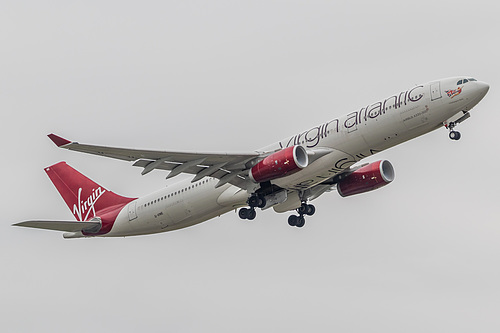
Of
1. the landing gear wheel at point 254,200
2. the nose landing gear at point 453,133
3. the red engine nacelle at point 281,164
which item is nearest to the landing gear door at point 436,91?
the nose landing gear at point 453,133

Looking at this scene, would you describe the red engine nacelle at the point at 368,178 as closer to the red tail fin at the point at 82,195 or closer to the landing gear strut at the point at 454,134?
the landing gear strut at the point at 454,134

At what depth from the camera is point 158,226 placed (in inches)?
2099

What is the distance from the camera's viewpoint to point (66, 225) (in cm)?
5362

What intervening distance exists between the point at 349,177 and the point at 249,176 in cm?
752

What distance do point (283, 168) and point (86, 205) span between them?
1648 cm

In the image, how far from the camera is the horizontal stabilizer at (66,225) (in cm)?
5040

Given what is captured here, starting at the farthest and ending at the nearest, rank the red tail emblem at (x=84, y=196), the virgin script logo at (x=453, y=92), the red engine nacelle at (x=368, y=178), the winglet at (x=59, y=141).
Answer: the red tail emblem at (x=84, y=196)
the red engine nacelle at (x=368, y=178)
the virgin script logo at (x=453, y=92)
the winglet at (x=59, y=141)

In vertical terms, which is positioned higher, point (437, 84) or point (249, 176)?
point (437, 84)

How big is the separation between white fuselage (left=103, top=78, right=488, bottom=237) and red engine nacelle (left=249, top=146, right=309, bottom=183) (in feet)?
4.84

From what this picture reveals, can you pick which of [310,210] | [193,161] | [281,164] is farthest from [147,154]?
[310,210]

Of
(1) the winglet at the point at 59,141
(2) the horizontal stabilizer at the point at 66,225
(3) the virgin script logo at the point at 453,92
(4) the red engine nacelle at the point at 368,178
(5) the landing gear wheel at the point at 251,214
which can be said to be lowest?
(2) the horizontal stabilizer at the point at 66,225

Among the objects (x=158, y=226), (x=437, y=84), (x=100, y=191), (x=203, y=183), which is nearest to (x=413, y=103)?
(x=437, y=84)

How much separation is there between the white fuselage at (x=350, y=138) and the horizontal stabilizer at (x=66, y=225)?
515 cm

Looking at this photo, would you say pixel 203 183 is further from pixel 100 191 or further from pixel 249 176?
pixel 100 191
